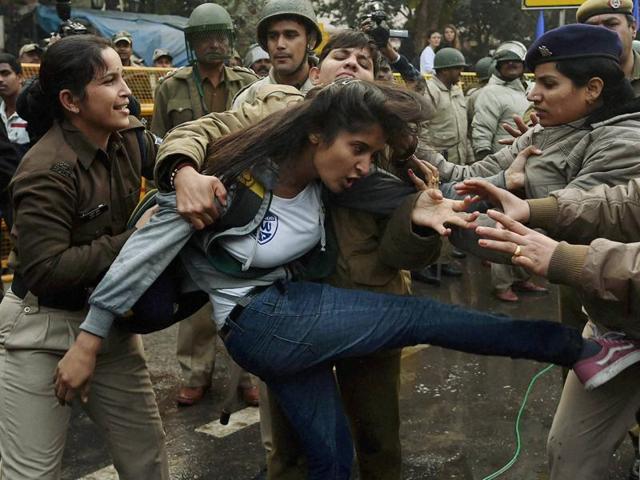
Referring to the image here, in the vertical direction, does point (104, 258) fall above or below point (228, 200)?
below

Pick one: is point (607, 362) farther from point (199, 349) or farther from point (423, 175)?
point (199, 349)

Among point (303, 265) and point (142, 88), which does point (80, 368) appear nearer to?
point (303, 265)

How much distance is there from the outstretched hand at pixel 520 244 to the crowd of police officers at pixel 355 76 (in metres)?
0.48

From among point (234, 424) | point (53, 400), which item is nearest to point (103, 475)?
point (234, 424)

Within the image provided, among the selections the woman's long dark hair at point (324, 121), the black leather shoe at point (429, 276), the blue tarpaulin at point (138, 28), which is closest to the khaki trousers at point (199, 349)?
the woman's long dark hair at point (324, 121)

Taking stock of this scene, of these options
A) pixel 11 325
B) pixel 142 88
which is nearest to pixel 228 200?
pixel 11 325

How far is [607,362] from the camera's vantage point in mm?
2557

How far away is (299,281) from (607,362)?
3.40ft

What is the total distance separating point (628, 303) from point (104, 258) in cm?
172

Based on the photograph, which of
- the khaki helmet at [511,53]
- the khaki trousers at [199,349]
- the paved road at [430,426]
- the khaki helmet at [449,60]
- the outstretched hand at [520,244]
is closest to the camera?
the outstretched hand at [520,244]

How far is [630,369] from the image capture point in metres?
2.77

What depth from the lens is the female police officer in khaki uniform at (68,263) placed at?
268cm

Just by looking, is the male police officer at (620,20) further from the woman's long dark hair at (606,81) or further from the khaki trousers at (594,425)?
the khaki trousers at (594,425)

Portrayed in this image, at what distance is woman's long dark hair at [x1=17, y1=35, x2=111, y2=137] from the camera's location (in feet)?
9.25
